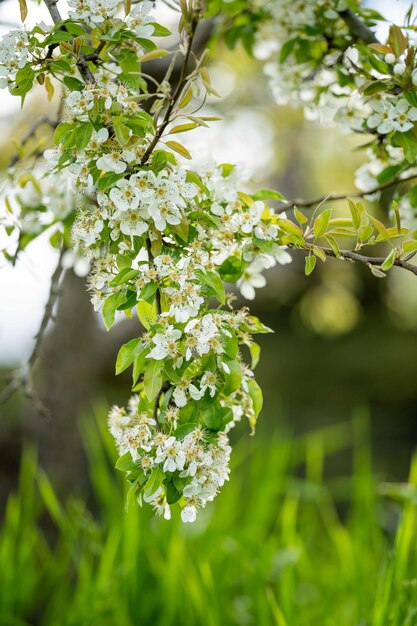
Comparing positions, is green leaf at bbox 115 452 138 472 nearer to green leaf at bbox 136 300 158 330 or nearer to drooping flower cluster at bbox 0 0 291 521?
drooping flower cluster at bbox 0 0 291 521

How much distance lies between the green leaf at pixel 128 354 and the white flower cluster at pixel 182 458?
0.06 meters

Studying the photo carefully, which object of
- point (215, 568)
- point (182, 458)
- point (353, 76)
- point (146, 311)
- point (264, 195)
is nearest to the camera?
point (182, 458)

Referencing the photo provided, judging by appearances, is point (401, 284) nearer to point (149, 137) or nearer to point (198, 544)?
point (198, 544)

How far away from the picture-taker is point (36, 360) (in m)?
1.37

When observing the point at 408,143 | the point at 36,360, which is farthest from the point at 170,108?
the point at 36,360

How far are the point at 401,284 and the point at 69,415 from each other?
4.88 metres

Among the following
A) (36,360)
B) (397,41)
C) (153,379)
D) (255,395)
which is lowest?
(36,360)

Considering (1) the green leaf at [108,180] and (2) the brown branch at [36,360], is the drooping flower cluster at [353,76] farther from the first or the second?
(2) the brown branch at [36,360]

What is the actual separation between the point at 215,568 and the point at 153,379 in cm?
115

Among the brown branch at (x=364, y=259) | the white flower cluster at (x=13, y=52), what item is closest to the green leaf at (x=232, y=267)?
the brown branch at (x=364, y=259)

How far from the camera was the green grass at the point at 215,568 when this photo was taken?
1.48m

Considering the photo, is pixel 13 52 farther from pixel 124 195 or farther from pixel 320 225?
pixel 320 225

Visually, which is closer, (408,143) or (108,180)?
(108,180)

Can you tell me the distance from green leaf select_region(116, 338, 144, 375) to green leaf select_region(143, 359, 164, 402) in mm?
20
